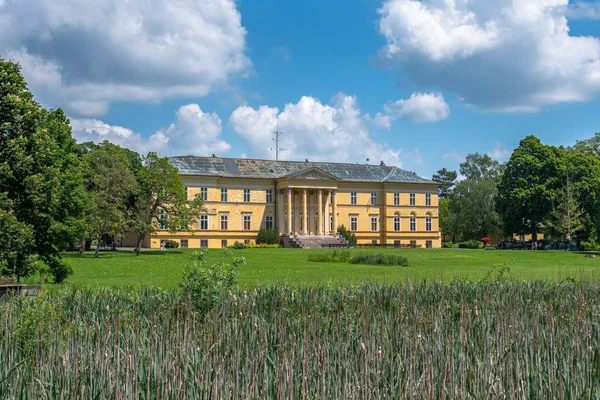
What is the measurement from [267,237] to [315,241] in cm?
477

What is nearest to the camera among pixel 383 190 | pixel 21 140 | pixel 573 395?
pixel 573 395

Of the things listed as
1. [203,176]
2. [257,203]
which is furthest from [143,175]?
[257,203]

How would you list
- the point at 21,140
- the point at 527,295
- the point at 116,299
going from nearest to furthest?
the point at 116,299 → the point at 527,295 → the point at 21,140

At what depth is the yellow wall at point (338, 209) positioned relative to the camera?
63.8 m

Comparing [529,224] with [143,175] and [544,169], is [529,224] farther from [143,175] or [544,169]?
[143,175]

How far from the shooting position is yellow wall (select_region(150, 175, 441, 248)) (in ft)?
209

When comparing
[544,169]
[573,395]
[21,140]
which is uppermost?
[544,169]

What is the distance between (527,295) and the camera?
1260 cm

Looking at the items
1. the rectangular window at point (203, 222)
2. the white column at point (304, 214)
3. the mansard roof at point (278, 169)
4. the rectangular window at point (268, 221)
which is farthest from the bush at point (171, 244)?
the white column at point (304, 214)

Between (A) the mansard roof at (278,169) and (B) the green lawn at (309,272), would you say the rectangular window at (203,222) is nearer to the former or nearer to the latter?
(A) the mansard roof at (278,169)

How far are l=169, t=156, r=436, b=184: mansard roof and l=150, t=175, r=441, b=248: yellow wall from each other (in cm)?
71

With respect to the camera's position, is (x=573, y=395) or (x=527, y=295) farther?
(x=527, y=295)

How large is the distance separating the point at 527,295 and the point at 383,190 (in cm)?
5842

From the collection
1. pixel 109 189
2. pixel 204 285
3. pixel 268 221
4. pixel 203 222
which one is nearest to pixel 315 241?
pixel 268 221
